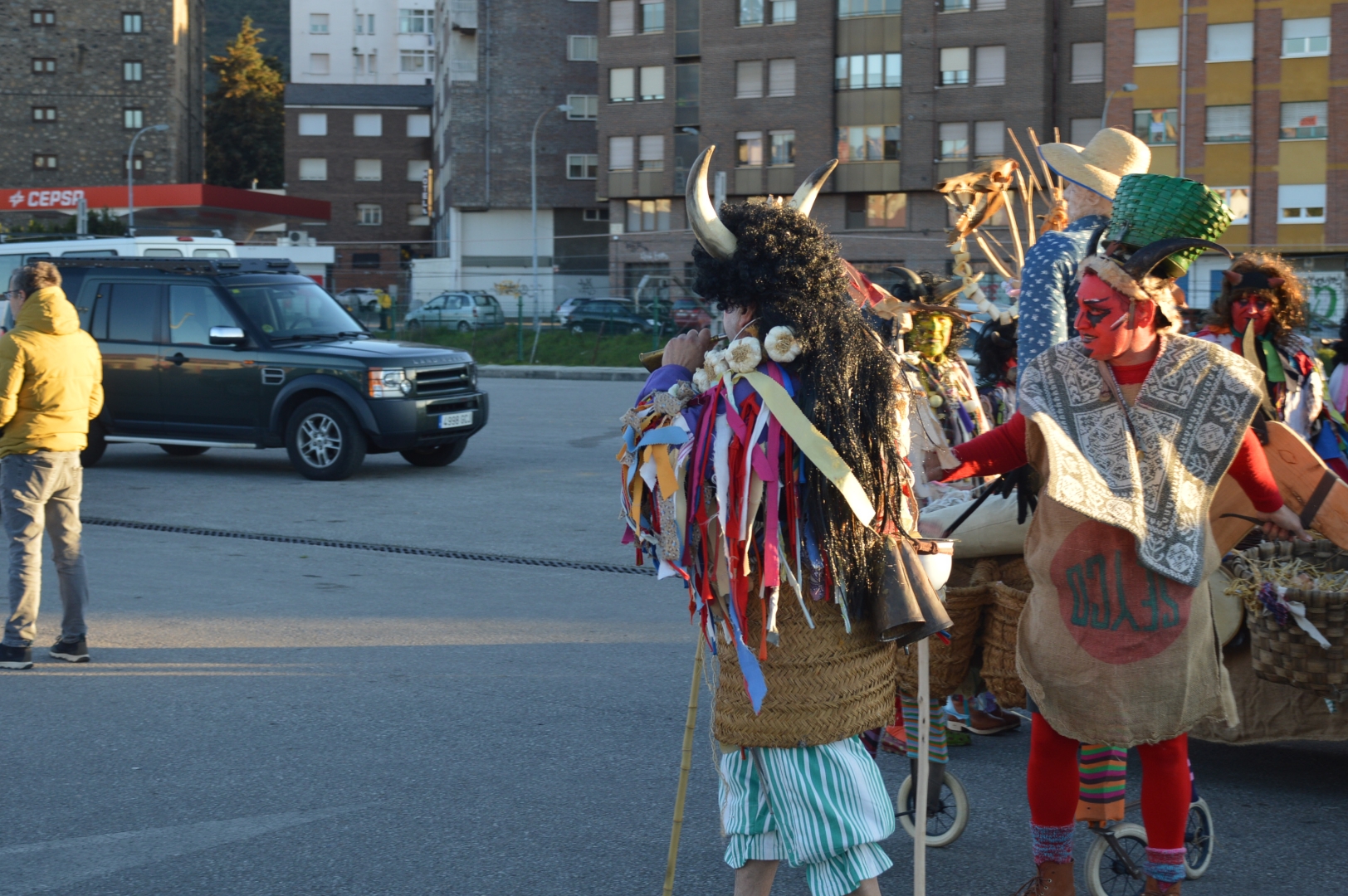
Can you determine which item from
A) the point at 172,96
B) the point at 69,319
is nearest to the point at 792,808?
the point at 69,319

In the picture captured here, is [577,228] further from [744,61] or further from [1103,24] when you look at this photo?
[1103,24]

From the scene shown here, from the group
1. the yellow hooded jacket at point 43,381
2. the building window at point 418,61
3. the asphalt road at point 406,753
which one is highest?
the building window at point 418,61

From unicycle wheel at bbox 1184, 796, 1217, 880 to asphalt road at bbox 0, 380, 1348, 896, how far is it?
0.23 ft

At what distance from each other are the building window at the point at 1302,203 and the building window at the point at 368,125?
53.6 meters

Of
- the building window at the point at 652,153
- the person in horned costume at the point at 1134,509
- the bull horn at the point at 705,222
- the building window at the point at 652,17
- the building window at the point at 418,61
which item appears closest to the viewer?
the bull horn at the point at 705,222

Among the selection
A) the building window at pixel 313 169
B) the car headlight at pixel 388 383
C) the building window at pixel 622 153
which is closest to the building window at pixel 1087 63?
the building window at pixel 622 153

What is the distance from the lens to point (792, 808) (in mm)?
3133

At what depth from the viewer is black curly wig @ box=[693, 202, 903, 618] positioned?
3047 millimetres

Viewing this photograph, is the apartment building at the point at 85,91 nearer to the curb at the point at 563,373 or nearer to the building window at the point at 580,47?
the building window at the point at 580,47

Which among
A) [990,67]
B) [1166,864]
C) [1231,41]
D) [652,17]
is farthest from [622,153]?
[1166,864]

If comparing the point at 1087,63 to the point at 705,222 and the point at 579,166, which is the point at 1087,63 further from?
the point at 705,222

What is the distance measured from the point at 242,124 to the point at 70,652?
3757 inches

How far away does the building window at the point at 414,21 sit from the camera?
96.4 meters

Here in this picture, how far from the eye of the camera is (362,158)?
83.6m
